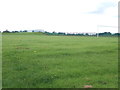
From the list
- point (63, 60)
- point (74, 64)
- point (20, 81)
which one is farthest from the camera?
point (63, 60)

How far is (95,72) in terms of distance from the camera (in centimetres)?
1686

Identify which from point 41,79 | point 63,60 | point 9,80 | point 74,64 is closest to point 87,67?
point 74,64

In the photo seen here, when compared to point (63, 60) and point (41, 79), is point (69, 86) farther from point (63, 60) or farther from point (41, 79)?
point (63, 60)

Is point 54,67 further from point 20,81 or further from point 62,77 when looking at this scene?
point 20,81

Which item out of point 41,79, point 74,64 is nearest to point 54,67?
point 74,64

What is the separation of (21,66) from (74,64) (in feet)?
13.0

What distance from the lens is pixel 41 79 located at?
14.8m

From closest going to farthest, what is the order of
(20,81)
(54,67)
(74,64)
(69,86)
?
(69,86) < (20,81) < (54,67) < (74,64)

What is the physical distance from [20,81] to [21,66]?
3998 mm

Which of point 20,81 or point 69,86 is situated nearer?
point 69,86

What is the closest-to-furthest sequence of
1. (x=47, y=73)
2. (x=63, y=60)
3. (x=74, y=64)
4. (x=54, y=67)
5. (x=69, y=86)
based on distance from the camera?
(x=69, y=86)
(x=47, y=73)
(x=54, y=67)
(x=74, y=64)
(x=63, y=60)

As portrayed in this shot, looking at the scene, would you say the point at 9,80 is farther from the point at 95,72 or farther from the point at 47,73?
the point at 95,72

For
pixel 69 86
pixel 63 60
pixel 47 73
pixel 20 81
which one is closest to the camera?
pixel 69 86

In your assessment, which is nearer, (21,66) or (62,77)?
(62,77)
